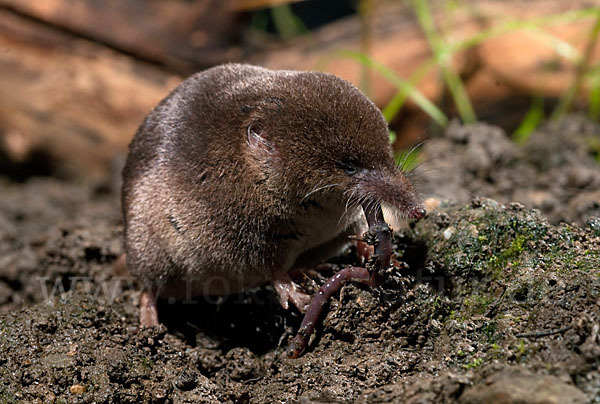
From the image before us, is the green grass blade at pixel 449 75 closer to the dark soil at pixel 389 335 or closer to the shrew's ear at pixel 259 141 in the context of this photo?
the dark soil at pixel 389 335

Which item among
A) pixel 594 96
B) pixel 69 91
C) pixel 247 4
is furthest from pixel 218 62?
pixel 594 96

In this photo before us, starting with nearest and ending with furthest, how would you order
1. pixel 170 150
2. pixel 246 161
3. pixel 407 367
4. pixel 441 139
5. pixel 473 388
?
pixel 473 388
pixel 407 367
pixel 246 161
pixel 170 150
pixel 441 139

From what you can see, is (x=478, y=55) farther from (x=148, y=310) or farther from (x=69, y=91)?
(x=148, y=310)

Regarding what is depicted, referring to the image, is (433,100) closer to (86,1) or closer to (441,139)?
(441,139)

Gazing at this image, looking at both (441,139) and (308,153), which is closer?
(308,153)

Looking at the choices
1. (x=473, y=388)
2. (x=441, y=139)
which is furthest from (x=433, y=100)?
(x=473, y=388)

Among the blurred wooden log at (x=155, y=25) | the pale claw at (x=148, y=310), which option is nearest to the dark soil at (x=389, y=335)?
the pale claw at (x=148, y=310)

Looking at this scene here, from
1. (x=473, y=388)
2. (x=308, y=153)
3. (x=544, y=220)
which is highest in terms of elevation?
(x=308, y=153)

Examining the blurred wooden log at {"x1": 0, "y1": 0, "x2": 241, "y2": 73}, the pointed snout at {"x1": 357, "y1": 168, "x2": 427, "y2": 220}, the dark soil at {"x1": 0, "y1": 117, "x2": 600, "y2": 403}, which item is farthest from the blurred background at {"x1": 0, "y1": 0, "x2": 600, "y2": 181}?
the pointed snout at {"x1": 357, "y1": 168, "x2": 427, "y2": 220}
